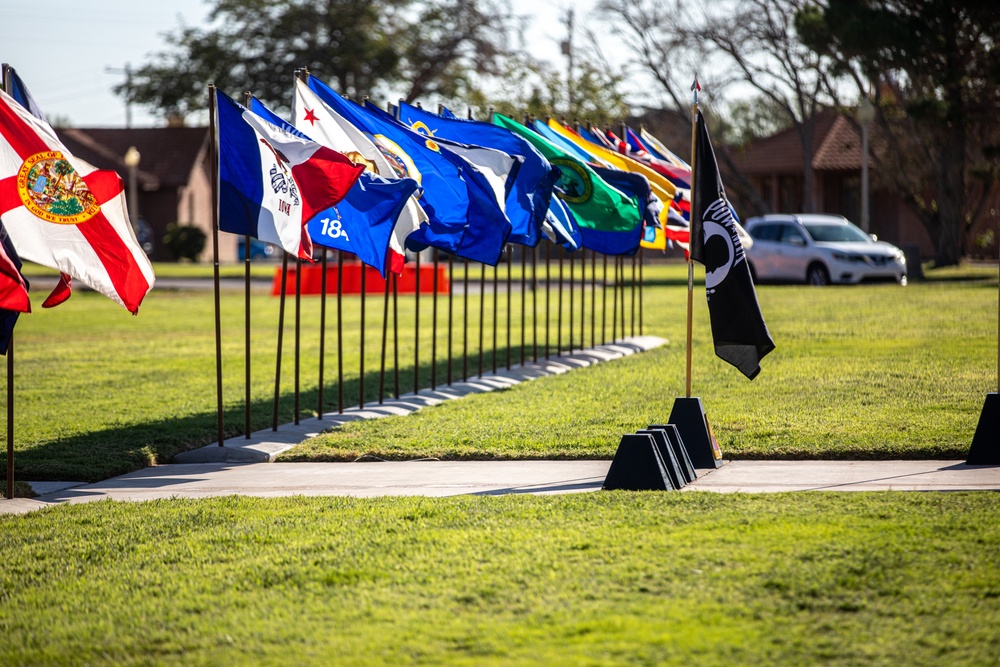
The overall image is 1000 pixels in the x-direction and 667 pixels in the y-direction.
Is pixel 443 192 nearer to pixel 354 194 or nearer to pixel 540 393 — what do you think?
pixel 354 194

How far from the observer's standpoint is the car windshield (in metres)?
31.1

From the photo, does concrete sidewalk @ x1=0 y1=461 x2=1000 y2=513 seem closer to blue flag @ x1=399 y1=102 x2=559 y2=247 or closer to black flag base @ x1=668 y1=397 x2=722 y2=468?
black flag base @ x1=668 y1=397 x2=722 y2=468

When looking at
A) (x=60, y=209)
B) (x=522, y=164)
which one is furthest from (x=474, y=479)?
(x=522, y=164)

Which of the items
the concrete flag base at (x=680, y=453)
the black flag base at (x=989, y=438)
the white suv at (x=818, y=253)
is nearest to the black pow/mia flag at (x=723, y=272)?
the concrete flag base at (x=680, y=453)

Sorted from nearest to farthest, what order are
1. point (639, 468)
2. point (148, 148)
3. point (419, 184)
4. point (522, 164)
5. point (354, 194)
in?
point (639, 468) < point (354, 194) < point (419, 184) < point (522, 164) < point (148, 148)

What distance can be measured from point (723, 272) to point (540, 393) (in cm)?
430

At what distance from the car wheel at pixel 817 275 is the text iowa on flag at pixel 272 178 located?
74.1ft

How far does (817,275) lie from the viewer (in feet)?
101

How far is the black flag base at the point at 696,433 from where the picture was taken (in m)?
8.53

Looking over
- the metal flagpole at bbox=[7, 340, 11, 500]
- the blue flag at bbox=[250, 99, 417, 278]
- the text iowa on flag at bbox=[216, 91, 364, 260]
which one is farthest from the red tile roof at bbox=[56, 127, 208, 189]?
the metal flagpole at bbox=[7, 340, 11, 500]

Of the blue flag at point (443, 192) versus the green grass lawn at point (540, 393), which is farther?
the blue flag at point (443, 192)

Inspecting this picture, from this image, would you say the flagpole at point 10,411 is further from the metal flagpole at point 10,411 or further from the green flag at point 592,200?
the green flag at point 592,200

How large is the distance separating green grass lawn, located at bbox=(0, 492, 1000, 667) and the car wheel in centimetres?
2404

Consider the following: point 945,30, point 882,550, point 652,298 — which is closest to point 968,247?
point 945,30
